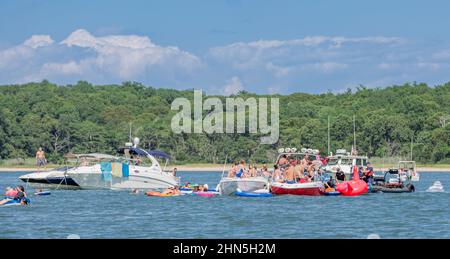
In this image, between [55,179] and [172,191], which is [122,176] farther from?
[172,191]

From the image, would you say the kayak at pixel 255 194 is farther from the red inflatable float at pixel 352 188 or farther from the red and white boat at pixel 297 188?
the red inflatable float at pixel 352 188

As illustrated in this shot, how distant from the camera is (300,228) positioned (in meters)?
35.4

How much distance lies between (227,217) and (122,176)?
2046 cm

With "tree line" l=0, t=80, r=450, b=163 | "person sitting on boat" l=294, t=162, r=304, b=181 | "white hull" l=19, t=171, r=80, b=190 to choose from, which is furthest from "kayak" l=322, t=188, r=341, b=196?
"tree line" l=0, t=80, r=450, b=163

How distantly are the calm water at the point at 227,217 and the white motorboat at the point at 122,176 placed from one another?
208 inches

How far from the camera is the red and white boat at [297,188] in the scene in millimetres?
49281

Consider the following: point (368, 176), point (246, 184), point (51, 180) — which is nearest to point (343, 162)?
point (368, 176)

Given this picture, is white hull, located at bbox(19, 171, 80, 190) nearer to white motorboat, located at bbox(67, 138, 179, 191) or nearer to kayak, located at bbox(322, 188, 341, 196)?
white motorboat, located at bbox(67, 138, 179, 191)

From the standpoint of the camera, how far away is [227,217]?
3953cm

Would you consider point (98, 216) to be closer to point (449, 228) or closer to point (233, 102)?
point (449, 228)

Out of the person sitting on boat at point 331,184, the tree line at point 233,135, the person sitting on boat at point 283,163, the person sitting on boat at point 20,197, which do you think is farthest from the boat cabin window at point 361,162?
the tree line at point 233,135

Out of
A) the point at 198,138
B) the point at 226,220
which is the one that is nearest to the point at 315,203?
the point at 226,220

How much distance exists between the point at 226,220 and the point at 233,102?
11061cm
